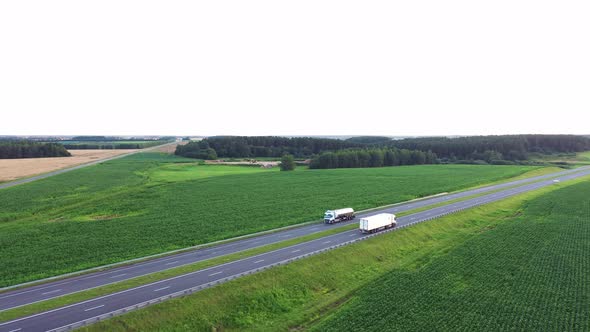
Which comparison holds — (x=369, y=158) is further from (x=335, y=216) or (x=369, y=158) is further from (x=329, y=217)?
(x=329, y=217)

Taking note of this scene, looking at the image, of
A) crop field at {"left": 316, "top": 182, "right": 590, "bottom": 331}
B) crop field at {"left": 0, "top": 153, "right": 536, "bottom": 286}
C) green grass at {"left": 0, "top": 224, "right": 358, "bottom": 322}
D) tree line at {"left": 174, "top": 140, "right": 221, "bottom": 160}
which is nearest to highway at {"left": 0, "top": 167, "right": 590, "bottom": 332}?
green grass at {"left": 0, "top": 224, "right": 358, "bottom": 322}

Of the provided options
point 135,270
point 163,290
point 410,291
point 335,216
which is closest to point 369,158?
point 335,216

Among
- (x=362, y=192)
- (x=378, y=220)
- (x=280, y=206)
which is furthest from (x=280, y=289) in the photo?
(x=362, y=192)

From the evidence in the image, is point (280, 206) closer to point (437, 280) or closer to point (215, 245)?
point (215, 245)

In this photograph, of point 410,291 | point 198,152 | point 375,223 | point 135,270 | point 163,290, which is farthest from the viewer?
point 198,152

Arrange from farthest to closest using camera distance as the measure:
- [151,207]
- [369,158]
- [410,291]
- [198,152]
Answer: [198,152], [369,158], [151,207], [410,291]

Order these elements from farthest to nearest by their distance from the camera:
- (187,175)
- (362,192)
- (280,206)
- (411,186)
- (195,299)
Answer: (187,175), (411,186), (362,192), (280,206), (195,299)
